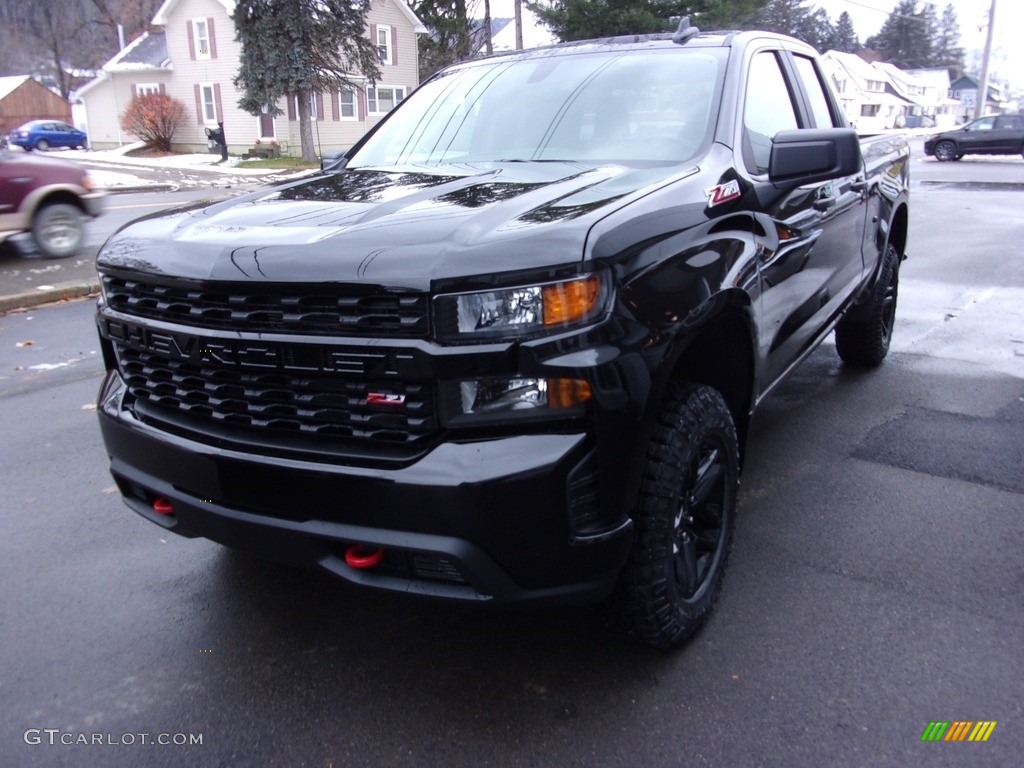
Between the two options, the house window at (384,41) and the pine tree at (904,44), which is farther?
the pine tree at (904,44)

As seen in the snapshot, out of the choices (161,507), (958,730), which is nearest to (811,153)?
(958,730)

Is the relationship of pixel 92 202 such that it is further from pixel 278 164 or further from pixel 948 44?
pixel 948 44

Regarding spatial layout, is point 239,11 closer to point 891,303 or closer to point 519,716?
point 891,303

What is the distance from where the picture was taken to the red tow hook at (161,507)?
266 centimetres

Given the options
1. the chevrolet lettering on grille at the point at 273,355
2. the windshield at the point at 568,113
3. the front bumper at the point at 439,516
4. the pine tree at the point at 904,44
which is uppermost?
the pine tree at the point at 904,44

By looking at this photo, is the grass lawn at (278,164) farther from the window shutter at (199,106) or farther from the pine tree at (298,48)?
the window shutter at (199,106)

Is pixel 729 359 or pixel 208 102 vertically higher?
pixel 208 102

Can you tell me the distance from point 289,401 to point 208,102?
138 feet

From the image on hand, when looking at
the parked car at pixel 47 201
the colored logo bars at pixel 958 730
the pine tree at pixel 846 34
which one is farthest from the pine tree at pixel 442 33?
the pine tree at pixel 846 34

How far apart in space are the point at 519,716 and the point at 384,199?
162 centimetres

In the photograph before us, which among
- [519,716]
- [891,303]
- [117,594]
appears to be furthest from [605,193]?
[891,303]

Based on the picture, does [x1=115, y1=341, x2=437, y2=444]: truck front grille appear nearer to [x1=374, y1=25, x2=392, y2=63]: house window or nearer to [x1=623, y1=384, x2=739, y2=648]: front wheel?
[x1=623, y1=384, x2=739, y2=648]: front wheel

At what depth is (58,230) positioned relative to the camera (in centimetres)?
1045

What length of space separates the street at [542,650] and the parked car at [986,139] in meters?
32.9
